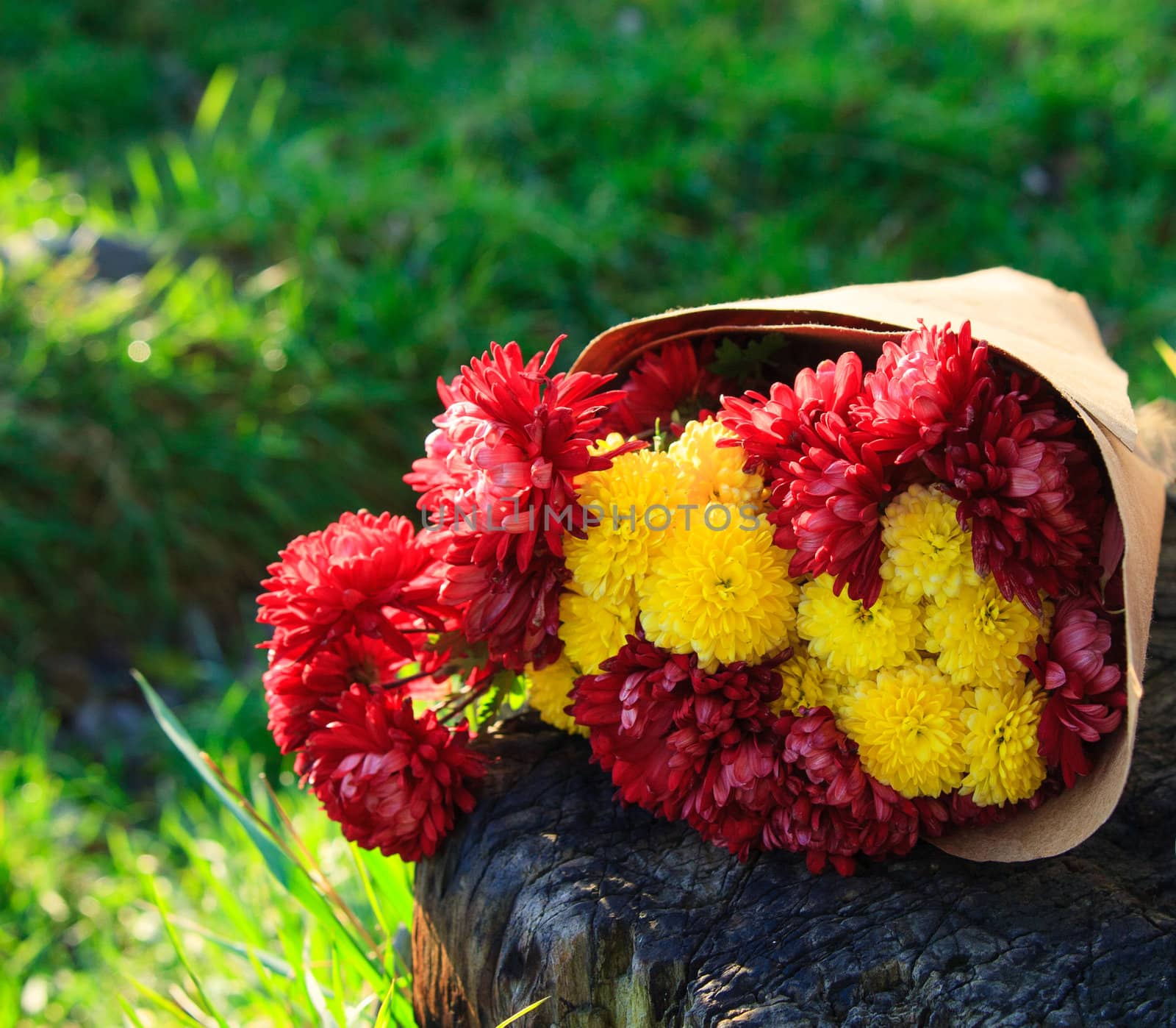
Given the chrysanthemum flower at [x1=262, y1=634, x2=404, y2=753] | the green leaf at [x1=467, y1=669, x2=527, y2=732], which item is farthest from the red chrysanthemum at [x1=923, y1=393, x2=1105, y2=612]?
the chrysanthemum flower at [x1=262, y1=634, x2=404, y2=753]

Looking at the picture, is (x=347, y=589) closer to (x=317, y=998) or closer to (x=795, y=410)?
(x=795, y=410)

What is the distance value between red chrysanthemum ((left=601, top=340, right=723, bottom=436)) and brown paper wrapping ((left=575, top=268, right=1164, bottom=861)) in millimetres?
23

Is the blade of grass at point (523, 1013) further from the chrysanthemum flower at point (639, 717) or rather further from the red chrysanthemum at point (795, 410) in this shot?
the red chrysanthemum at point (795, 410)

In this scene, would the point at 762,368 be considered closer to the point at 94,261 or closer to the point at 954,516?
the point at 954,516

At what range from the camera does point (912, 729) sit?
0.91 m

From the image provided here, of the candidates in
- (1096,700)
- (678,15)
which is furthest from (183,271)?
(1096,700)

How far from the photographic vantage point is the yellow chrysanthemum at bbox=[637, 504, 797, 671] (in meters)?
0.92

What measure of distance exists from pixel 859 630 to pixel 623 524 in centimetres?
23

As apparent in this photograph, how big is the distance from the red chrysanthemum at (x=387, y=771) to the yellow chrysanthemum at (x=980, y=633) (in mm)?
501

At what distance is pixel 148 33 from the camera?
15.7 ft

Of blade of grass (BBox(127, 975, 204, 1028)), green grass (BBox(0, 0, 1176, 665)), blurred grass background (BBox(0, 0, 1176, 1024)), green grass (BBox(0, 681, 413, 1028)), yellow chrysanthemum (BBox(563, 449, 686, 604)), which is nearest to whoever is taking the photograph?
yellow chrysanthemum (BBox(563, 449, 686, 604))

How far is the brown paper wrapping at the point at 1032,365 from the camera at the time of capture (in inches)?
35.1

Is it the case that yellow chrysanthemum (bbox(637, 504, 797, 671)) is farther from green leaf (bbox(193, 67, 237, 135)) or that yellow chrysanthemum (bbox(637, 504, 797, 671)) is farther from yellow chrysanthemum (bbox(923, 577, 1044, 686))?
green leaf (bbox(193, 67, 237, 135))

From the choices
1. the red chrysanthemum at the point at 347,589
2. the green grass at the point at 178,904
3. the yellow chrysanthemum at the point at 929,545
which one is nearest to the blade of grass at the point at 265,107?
the green grass at the point at 178,904
